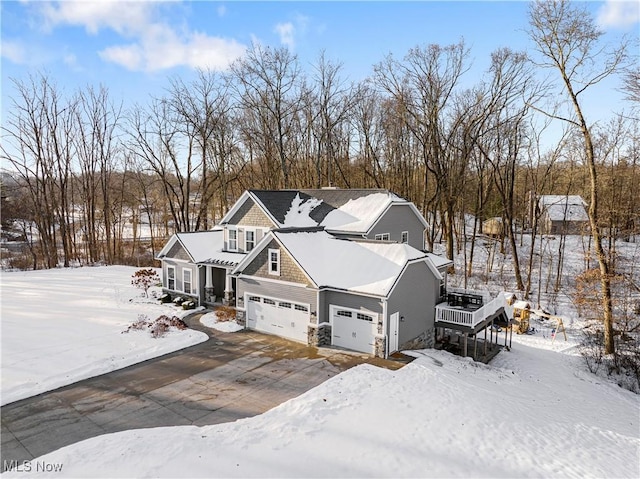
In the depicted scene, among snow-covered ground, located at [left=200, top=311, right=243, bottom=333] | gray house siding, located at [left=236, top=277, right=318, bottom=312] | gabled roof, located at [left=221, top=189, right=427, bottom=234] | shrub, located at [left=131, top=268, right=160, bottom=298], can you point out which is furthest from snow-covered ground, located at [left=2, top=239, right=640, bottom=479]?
shrub, located at [left=131, top=268, right=160, bottom=298]

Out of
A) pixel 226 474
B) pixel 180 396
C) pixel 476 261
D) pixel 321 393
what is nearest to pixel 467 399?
pixel 321 393

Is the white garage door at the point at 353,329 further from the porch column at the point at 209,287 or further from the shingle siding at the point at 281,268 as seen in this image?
the porch column at the point at 209,287

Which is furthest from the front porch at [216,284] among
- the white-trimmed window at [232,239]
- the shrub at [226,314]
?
the white-trimmed window at [232,239]

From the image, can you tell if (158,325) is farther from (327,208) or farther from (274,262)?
(327,208)

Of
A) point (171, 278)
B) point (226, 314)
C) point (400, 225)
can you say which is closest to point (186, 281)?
point (171, 278)

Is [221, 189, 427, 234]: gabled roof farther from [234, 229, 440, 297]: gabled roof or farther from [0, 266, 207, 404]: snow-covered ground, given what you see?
[0, 266, 207, 404]: snow-covered ground

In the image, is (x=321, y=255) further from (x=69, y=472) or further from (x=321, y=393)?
(x=69, y=472)
